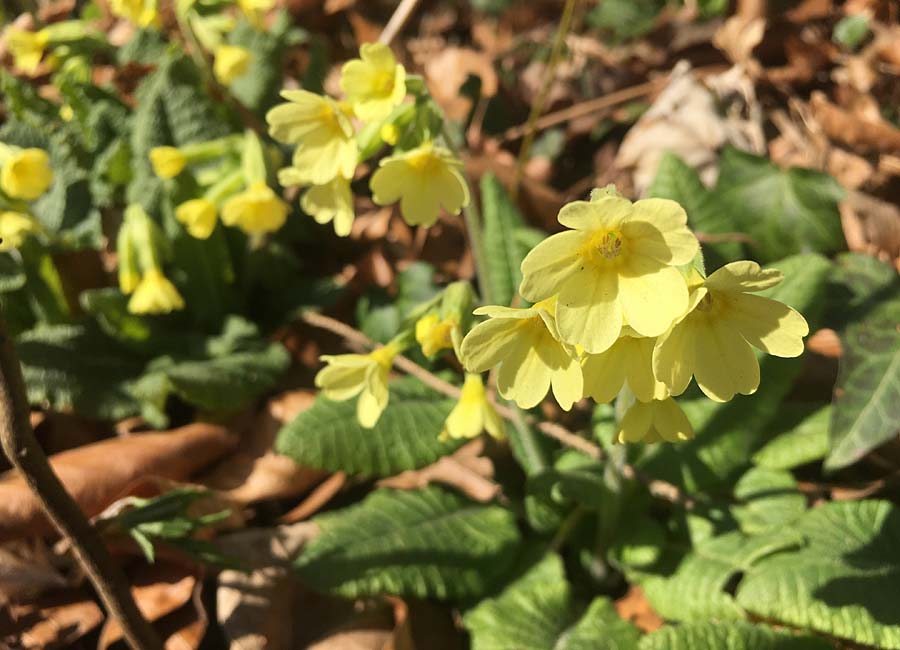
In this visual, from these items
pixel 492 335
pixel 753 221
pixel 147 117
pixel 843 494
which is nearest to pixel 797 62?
pixel 753 221

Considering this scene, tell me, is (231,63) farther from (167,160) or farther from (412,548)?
(412,548)

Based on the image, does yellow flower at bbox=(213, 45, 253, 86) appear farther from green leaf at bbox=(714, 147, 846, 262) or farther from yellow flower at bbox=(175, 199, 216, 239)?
green leaf at bbox=(714, 147, 846, 262)

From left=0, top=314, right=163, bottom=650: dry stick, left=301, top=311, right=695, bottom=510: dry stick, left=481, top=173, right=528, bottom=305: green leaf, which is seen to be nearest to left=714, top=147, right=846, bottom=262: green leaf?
left=481, top=173, right=528, bottom=305: green leaf

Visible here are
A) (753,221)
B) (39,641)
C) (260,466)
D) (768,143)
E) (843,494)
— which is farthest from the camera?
(768,143)

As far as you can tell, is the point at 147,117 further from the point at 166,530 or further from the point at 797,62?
the point at 797,62

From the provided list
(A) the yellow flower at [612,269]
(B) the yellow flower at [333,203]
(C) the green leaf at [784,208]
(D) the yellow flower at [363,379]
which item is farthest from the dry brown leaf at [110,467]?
(C) the green leaf at [784,208]

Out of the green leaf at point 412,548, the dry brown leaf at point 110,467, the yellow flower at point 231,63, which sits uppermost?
the yellow flower at point 231,63

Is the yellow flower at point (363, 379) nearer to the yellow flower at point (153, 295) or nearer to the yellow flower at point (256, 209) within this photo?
the yellow flower at point (256, 209)
